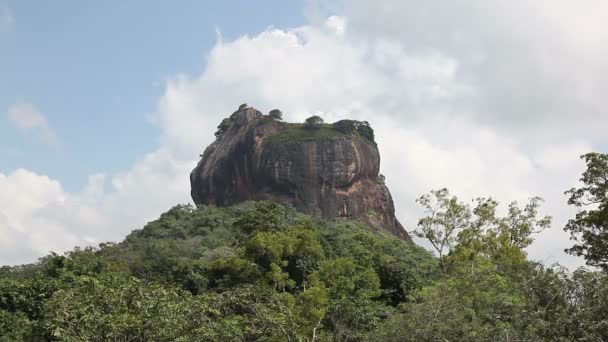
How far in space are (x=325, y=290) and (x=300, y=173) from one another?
31572mm

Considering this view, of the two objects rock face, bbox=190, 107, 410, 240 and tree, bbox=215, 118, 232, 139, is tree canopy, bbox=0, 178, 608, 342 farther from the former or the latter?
tree, bbox=215, 118, 232, 139

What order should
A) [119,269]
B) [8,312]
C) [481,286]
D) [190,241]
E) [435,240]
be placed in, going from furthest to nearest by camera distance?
[190,241] < [119,269] < [435,240] < [8,312] < [481,286]

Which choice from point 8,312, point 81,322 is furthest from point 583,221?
point 8,312

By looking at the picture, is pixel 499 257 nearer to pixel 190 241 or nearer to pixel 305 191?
pixel 190 241

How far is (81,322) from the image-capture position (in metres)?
13.6

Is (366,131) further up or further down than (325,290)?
further up

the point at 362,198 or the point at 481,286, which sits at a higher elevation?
the point at 362,198

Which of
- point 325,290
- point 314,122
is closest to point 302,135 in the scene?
point 314,122

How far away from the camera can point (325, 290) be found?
2233 centimetres

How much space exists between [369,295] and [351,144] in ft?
109

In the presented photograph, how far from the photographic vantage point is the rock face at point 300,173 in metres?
53.6

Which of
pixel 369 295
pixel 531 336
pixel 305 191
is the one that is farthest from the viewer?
pixel 305 191

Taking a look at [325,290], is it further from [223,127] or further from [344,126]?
[223,127]

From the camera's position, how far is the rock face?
53.6 m
